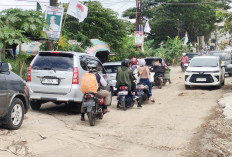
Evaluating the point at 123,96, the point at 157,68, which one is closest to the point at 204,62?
the point at 157,68

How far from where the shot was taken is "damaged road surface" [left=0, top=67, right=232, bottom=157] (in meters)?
6.47

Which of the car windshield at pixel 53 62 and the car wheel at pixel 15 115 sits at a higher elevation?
the car windshield at pixel 53 62

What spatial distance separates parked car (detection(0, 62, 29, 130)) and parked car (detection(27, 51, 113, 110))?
1910mm

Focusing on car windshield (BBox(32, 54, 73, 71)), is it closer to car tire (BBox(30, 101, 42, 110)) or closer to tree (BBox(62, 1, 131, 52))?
car tire (BBox(30, 101, 42, 110))

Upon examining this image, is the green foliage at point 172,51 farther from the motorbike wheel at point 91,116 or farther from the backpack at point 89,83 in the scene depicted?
the motorbike wheel at point 91,116

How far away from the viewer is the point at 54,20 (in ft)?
45.9

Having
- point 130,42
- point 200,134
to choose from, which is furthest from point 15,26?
point 130,42

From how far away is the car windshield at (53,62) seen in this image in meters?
10.2

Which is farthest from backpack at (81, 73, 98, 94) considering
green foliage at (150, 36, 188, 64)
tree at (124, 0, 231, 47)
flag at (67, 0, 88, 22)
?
tree at (124, 0, 231, 47)

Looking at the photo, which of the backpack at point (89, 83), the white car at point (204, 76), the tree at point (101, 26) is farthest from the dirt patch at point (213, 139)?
the tree at point (101, 26)

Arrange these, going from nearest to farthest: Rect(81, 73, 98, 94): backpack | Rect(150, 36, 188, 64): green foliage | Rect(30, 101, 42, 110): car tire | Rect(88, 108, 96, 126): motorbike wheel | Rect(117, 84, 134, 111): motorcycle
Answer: Rect(88, 108, 96, 126): motorbike wheel, Rect(81, 73, 98, 94): backpack, Rect(30, 101, 42, 110): car tire, Rect(117, 84, 134, 111): motorcycle, Rect(150, 36, 188, 64): green foliage

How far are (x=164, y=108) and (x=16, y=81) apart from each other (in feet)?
19.2

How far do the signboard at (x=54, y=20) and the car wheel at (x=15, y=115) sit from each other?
6.35m

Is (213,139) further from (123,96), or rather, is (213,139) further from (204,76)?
(204,76)
